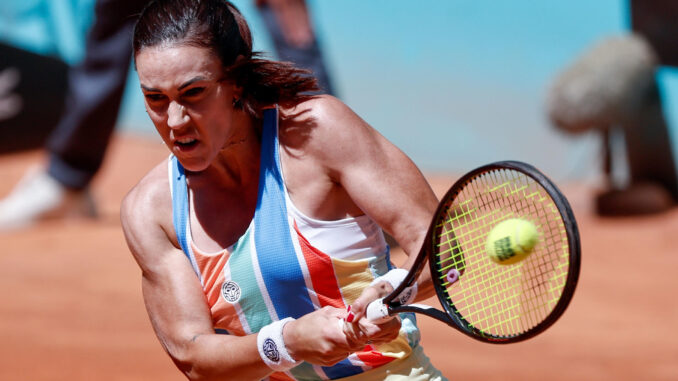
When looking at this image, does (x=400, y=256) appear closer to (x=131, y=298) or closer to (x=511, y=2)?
(x=131, y=298)

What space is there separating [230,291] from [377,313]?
1.49 ft

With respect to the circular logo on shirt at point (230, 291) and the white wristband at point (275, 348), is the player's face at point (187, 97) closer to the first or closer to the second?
the circular logo on shirt at point (230, 291)

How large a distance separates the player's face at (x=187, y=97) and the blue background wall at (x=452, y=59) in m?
7.01

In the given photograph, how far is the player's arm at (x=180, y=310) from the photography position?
2.05 meters

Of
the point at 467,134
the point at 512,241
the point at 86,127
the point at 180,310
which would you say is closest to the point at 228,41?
the point at 180,310

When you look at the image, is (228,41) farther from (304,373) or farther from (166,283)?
(304,373)

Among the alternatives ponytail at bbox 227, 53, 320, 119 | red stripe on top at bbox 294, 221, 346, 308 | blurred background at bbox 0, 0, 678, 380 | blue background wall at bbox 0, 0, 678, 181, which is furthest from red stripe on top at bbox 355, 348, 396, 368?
blue background wall at bbox 0, 0, 678, 181

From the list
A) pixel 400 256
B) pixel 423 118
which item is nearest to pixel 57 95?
pixel 423 118

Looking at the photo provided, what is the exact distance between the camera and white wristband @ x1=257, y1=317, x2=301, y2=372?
79.3 inches

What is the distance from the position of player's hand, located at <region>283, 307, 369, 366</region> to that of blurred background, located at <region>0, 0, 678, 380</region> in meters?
2.67

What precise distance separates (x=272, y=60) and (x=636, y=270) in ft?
16.2

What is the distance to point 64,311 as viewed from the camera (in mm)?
5305

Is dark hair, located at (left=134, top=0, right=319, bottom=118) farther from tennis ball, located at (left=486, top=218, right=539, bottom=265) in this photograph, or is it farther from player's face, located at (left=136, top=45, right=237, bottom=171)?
tennis ball, located at (left=486, top=218, right=539, bottom=265)

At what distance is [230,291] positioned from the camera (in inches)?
85.2
